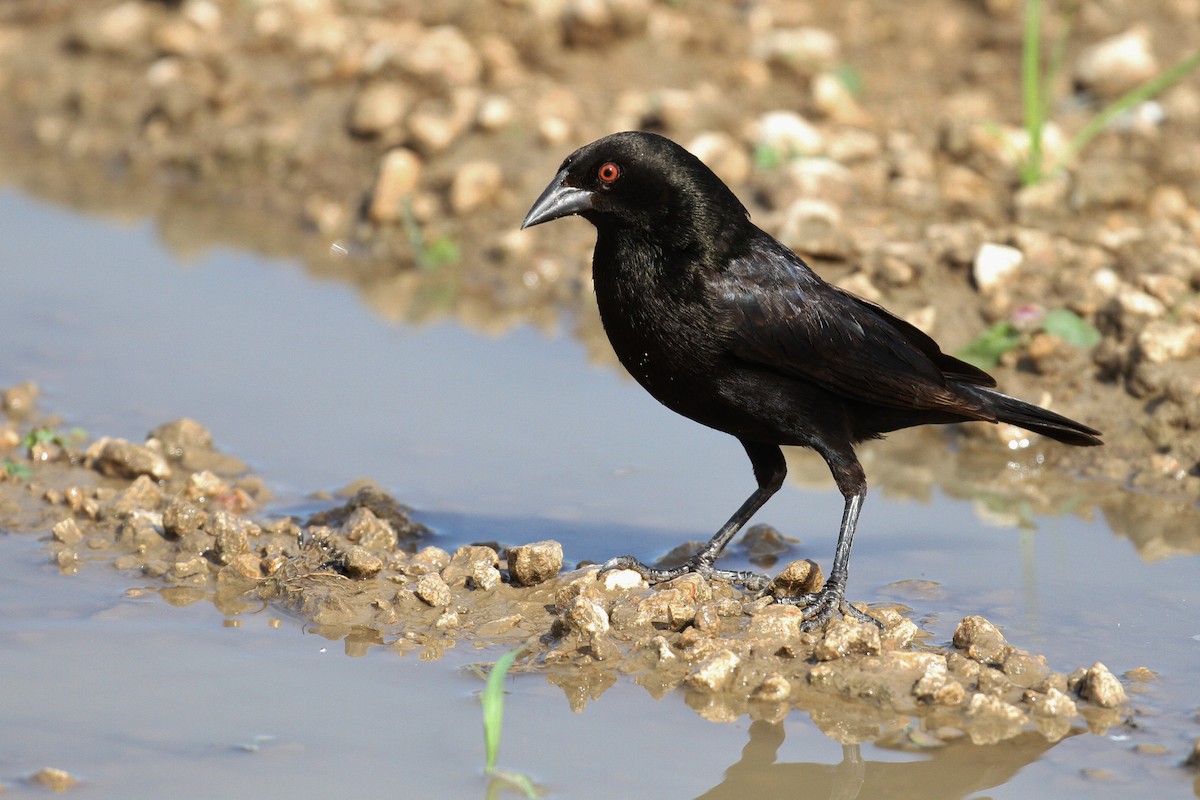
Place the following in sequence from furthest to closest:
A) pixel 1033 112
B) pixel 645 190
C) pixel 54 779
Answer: pixel 1033 112 < pixel 645 190 < pixel 54 779

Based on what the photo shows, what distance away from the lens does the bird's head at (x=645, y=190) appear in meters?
5.04

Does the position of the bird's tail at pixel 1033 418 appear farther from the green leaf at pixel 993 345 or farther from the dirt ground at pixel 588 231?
the green leaf at pixel 993 345

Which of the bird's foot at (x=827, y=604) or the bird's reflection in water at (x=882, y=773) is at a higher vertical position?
the bird's foot at (x=827, y=604)

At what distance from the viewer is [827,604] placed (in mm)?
4824

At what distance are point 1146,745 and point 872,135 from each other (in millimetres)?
5335

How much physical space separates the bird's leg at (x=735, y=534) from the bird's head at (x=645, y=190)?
2.66 feet

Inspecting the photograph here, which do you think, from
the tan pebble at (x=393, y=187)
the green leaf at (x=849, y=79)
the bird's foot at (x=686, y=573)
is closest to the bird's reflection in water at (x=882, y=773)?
the bird's foot at (x=686, y=573)

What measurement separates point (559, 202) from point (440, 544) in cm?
129

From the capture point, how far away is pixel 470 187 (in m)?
8.59

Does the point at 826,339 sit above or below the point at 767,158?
below

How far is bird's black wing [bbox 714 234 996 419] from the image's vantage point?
492 cm

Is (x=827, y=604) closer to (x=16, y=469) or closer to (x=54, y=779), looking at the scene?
(x=54, y=779)

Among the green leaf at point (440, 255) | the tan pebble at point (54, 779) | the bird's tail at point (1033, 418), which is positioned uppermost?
the green leaf at point (440, 255)

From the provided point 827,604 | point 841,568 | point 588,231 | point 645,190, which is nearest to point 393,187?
point 588,231
